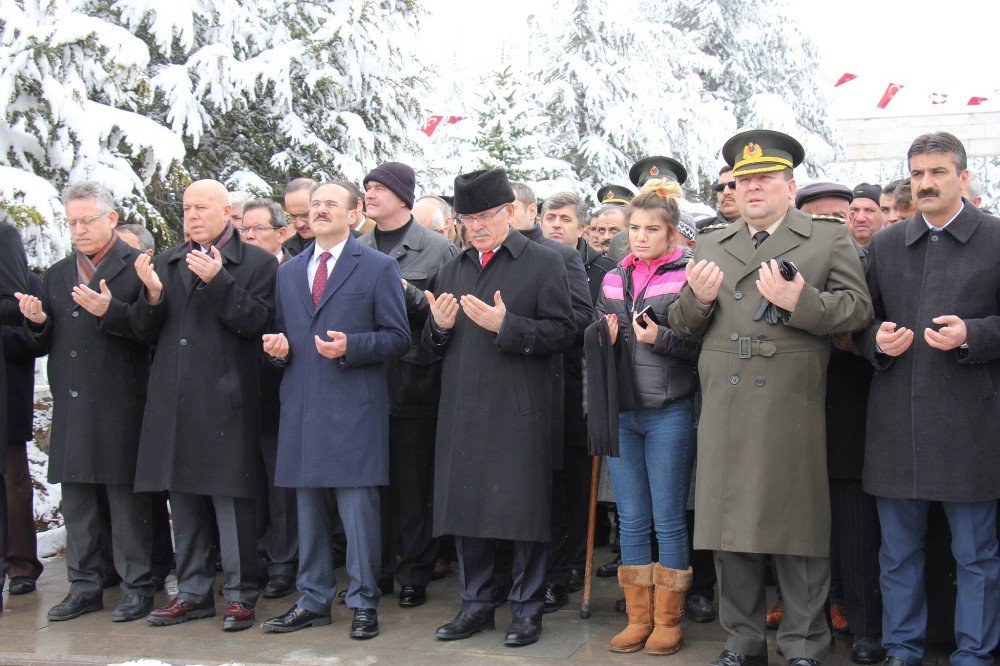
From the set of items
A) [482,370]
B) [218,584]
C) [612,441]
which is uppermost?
[482,370]

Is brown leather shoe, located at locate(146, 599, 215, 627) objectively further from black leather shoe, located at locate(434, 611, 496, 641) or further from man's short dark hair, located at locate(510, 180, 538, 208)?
man's short dark hair, located at locate(510, 180, 538, 208)

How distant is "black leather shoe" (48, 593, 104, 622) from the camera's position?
253 inches

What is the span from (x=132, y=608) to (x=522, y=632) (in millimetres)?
2383

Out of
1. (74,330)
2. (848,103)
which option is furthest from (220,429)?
(848,103)

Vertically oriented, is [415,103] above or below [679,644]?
above

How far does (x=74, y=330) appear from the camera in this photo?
6590 mm

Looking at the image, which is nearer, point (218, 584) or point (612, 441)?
point (612, 441)

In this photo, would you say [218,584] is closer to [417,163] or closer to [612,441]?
[612,441]

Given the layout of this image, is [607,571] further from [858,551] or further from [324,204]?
[324,204]

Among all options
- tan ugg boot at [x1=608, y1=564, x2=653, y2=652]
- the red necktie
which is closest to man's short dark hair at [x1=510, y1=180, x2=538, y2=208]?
the red necktie

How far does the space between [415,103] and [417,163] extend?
44.6 inches

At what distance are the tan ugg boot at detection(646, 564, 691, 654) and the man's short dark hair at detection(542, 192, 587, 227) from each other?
2.65 metres

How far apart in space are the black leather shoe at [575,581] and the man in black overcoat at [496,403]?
882mm

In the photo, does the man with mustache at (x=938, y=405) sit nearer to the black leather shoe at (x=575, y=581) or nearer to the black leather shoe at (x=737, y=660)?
the black leather shoe at (x=737, y=660)
